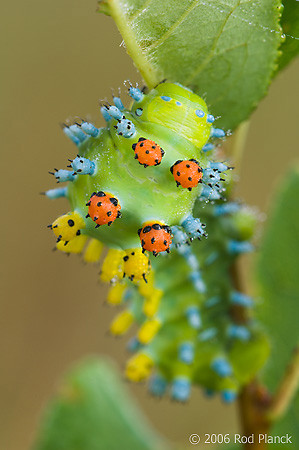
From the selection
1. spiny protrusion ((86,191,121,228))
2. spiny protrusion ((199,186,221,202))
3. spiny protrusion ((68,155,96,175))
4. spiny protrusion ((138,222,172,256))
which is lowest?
spiny protrusion ((138,222,172,256))

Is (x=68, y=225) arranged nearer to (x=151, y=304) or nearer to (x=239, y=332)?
(x=151, y=304)

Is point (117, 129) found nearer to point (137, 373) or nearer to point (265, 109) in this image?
point (137, 373)

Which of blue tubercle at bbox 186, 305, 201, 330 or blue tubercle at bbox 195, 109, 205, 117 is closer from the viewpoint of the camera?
blue tubercle at bbox 195, 109, 205, 117

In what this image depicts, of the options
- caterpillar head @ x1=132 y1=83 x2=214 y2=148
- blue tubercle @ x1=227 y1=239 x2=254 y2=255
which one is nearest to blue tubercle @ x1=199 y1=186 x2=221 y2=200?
caterpillar head @ x1=132 y1=83 x2=214 y2=148

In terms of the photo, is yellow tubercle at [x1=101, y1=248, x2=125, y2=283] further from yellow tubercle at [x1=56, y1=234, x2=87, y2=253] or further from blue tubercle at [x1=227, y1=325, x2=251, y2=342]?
blue tubercle at [x1=227, y1=325, x2=251, y2=342]

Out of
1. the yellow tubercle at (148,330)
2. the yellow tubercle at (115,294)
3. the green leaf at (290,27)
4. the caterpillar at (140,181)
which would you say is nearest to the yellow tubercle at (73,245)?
the caterpillar at (140,181)

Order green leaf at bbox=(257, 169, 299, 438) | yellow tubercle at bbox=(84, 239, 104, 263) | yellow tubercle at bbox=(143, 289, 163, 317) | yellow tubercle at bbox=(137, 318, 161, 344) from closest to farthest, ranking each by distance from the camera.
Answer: yellow tubercle at bbox=(84, 239, 104, 263), yellow tubercle at bbox=(143, 289, 163, 317), yellow tubercle at bbox=(137, 318, 161, 344), green leaf at bbox=(257, 169, 299, 438)

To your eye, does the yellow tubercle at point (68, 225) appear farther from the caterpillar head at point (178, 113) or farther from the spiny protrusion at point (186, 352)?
the spiny protrusion at point (186, 352)

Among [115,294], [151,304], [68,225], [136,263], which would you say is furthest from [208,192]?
[151,304]
